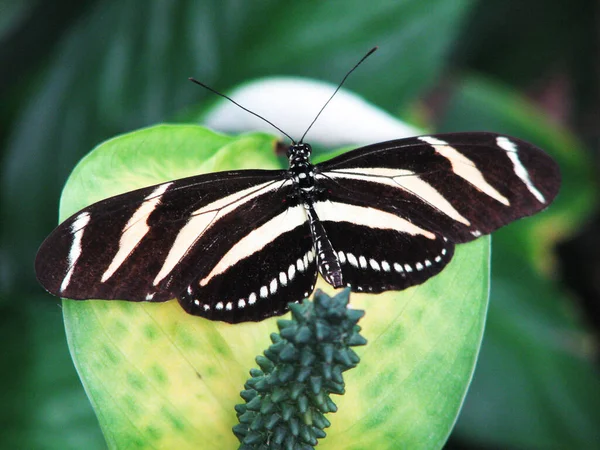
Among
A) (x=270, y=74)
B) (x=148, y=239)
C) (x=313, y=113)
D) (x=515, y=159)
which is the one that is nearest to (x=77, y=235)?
(x=148, y=239)

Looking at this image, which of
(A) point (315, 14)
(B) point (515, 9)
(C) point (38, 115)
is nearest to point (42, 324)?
(C) point (38, 115)

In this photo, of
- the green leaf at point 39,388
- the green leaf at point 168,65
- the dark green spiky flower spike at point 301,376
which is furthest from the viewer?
the green leaf at point 168,65

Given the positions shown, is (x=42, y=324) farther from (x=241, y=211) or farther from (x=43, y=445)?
(x=241, y=211)

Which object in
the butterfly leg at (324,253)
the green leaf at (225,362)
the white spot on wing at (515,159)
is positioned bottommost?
the green leaf at (225,362)

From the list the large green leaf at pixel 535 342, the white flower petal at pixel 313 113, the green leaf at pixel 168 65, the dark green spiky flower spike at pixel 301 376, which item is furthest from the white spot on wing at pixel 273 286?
the large green leaf at pixel 535 342

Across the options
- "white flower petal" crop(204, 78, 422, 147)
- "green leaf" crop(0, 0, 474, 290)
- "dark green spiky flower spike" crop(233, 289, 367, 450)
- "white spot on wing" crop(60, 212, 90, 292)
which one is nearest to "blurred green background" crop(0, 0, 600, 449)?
"green leaf" crop(0, 0, 474, 290)

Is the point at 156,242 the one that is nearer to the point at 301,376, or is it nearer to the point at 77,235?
the point at 77,235

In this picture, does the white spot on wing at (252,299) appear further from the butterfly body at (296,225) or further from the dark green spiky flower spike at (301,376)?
the dark green spiky flower spike at (301,376)

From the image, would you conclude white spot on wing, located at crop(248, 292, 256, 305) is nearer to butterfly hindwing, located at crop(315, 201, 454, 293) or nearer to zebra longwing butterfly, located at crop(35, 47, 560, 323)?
zebra longwing butterfly, located at crop(35, 47, 560, 323)
